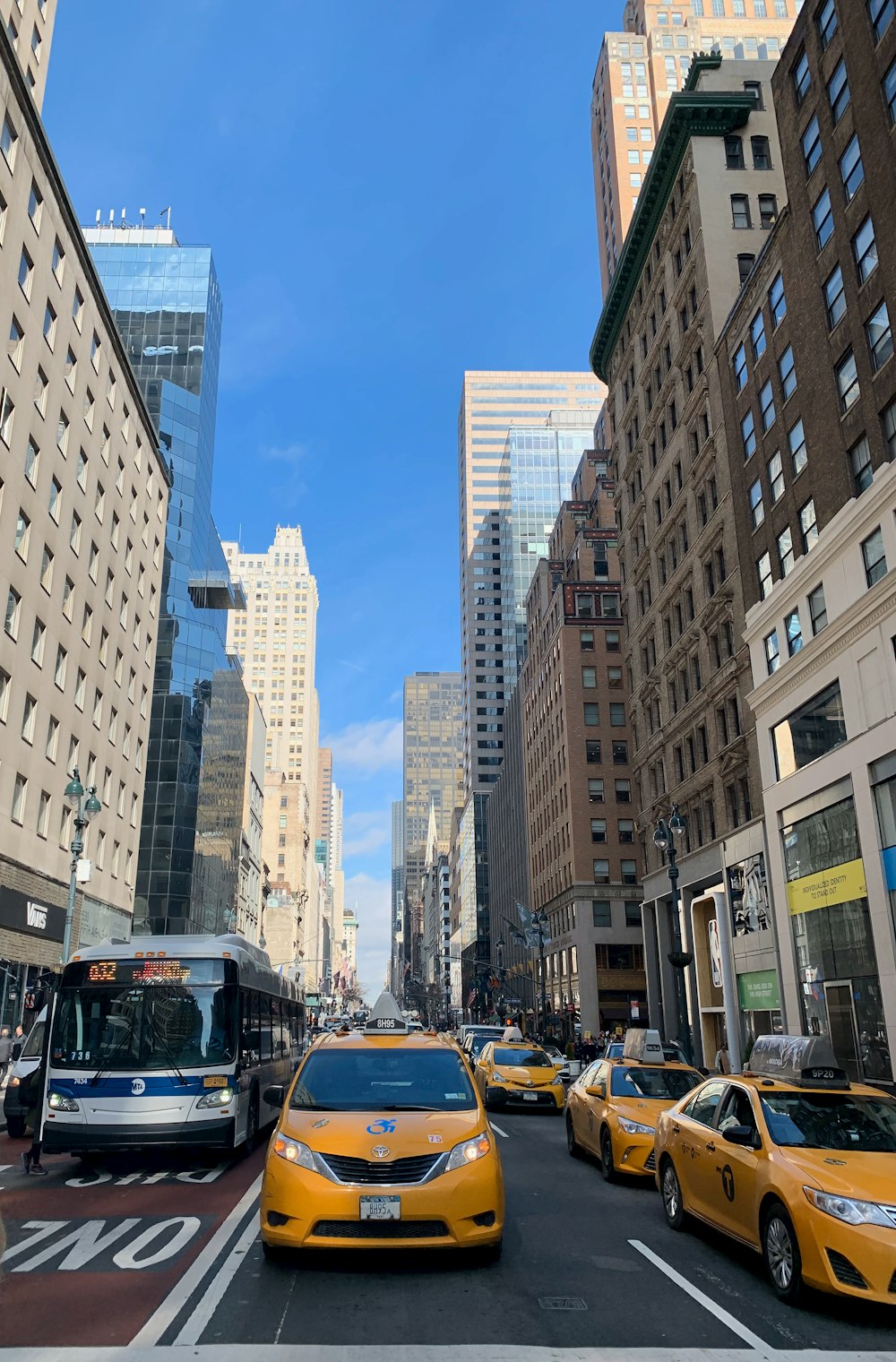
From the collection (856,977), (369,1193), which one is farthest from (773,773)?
(369,1193)

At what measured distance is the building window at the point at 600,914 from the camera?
69.9 m

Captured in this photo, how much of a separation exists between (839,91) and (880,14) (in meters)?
2.79

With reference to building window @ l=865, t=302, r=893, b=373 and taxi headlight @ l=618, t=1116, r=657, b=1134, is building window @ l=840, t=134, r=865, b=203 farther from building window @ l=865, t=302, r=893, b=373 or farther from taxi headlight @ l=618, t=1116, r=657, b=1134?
taxi headlight @ l=618, t=1116, r=657, b=1134

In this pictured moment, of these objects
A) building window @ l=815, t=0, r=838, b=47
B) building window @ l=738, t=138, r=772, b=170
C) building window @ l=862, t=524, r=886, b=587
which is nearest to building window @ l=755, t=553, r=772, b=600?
building window @ l=862, t=524, r=886, b=587

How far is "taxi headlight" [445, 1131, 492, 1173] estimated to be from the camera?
8086mm

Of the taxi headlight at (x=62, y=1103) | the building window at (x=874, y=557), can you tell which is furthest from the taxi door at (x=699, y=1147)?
the building window at (x=874, y=557)

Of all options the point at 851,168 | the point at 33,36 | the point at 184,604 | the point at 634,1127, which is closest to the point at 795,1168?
the point at 634,1127

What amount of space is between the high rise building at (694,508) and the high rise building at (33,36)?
82.5 ft

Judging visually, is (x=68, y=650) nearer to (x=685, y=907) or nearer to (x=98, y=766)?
(x=98, y=766)

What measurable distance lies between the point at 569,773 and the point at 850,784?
4746 cm

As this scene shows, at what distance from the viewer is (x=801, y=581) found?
29.9 meters

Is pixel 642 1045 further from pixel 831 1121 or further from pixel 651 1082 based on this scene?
pixel 831 1121

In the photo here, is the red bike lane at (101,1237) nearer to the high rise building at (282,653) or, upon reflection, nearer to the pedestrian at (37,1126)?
the pedestrian at (37,1126)

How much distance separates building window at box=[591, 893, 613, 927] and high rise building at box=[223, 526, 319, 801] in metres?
106
